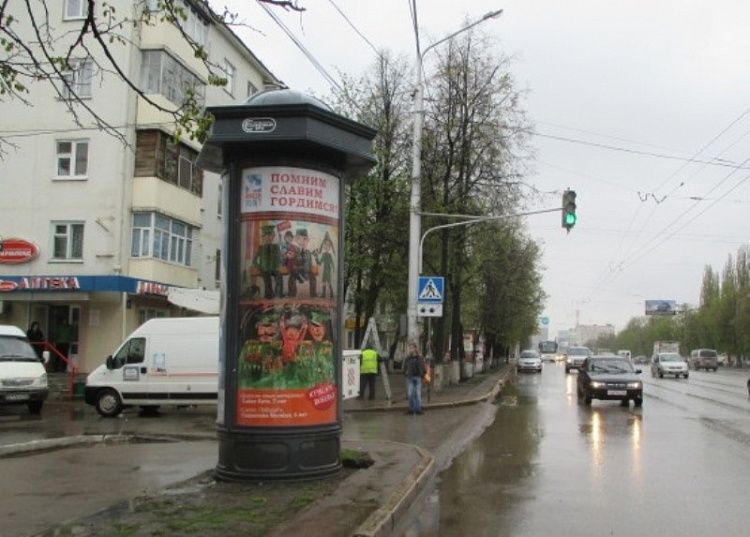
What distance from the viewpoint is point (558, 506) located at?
8.30 m

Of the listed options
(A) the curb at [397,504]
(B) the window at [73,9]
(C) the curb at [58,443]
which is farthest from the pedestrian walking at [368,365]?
(B) the window at [73,9]

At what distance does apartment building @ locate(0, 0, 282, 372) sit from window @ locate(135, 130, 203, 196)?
0.14 feet

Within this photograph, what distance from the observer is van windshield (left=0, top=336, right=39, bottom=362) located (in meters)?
19.2

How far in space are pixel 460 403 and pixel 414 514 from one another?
48.1 ft

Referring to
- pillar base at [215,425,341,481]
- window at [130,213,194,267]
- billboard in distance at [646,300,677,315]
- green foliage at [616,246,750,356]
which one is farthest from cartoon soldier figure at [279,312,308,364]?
billboard in distance at [646,300,677,315]

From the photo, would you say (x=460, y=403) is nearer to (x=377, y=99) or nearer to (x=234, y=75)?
(x=377, y=99)

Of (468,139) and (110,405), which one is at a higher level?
(468,139)

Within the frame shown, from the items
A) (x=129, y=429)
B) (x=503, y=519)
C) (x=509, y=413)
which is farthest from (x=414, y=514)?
(x=509, y=413)

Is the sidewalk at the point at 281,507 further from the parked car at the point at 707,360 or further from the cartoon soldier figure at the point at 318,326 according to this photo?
the parked car at the point at 707,360

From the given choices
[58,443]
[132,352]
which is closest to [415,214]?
[132,352]

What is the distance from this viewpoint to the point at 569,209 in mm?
21688

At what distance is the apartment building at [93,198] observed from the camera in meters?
28.2

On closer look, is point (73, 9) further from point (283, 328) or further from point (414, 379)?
point (283, 328)

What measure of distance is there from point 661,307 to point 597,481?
395ft
